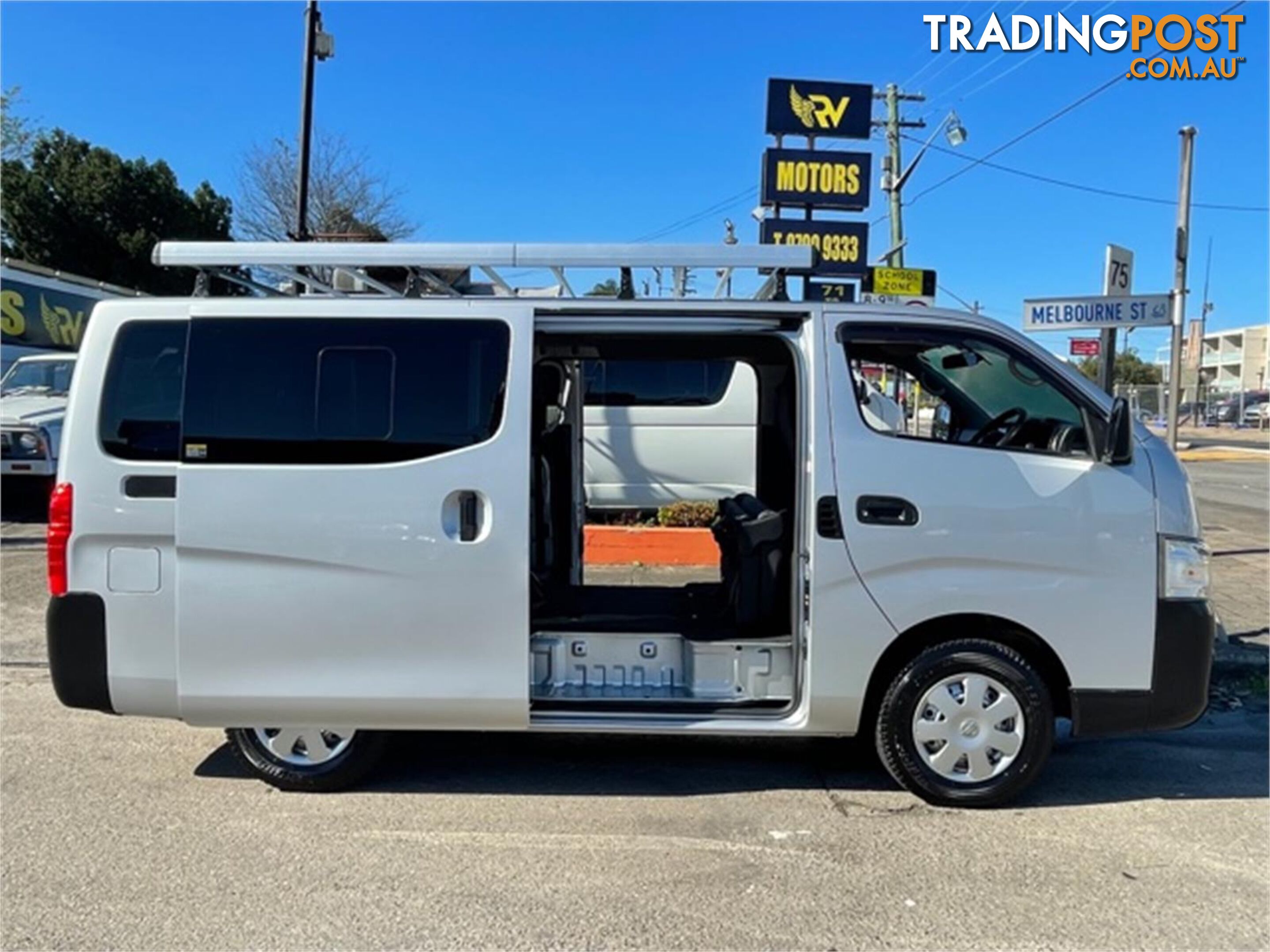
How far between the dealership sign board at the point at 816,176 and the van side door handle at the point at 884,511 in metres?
10.3

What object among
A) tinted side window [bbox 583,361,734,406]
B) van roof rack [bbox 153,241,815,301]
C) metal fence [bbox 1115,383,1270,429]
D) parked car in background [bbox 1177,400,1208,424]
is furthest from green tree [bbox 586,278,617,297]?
parked car in background [bbox 1177,400,1208,424]

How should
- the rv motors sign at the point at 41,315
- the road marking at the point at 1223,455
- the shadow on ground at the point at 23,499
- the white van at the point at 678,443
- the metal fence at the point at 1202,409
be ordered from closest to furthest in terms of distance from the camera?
the white van at the point at 678,443, the shadow on ground at the point at 23,499, the rv motors sign at the point at 41,315, the road marking at the point at 1223,455, the metal fence at the point at 1202,409

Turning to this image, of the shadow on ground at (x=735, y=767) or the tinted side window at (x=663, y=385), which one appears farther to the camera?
the tinted side window at (x=663, y=385)

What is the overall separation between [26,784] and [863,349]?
4.38 metres

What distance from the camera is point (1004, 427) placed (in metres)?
4.32

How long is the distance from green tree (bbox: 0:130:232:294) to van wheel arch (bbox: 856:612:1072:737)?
29.5 metres

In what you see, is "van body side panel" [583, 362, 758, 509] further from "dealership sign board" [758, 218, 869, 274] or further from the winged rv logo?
the winged rv logo

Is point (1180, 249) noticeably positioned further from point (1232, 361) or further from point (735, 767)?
point (1232, 361)

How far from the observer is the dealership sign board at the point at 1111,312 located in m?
6.58

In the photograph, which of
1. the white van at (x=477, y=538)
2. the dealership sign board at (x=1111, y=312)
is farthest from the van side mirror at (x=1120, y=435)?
the dealership sign board at (x=1111, y=312)

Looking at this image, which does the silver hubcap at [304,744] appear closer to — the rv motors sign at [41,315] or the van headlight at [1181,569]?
the van headlight at [1181,569]

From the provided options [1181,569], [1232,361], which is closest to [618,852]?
[1181,569]

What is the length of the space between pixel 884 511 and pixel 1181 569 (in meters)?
1.27

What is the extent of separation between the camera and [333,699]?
12.5 ft
